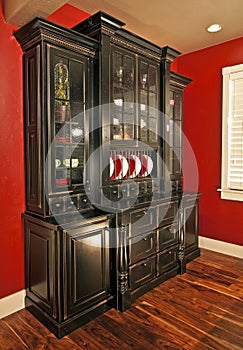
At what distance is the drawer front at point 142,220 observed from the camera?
8.59 ft

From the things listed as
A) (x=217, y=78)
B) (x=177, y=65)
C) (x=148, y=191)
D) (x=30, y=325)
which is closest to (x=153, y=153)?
(x=148, y=191)

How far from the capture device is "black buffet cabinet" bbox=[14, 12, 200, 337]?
7.33 ft

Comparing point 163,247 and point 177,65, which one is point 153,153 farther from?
point 177,65

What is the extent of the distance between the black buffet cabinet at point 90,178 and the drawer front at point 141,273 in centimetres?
1

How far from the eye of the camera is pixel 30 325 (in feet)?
7.48

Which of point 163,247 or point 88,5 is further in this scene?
point 163,247

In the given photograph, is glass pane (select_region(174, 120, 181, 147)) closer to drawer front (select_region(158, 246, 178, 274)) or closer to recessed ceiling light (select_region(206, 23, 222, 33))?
recessed ceiling light (select_region(206, 23, 222, 33))

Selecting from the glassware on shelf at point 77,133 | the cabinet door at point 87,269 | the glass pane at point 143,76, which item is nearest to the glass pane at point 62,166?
the glassware on shelf at point 77,133

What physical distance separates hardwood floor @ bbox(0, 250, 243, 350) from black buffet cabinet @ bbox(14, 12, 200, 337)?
101mm

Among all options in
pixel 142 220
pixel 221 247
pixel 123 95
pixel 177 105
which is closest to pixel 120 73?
pixel 123 95

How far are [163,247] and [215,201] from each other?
53.3 inches

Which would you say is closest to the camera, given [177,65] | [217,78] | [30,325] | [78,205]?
[30,325]

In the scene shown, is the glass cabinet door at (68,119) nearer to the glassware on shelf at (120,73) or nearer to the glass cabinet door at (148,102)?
the glassware on shelf at (120,73)

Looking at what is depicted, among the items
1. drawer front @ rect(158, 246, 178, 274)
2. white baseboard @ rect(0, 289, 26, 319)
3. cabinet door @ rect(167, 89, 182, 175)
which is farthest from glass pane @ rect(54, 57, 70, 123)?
drawer front @ rect(158, 246, 178, 274)
